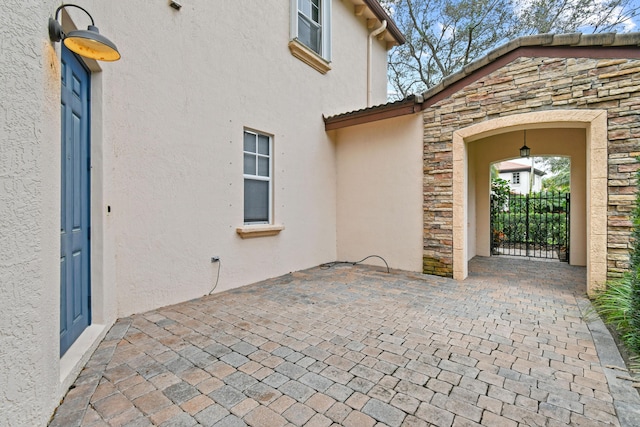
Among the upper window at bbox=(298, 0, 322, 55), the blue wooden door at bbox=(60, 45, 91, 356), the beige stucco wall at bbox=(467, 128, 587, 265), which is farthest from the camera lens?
the beige stucco wall at bbox=(467, 128, 587, 265)

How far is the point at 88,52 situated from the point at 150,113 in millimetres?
1599

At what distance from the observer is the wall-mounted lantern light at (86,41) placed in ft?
6.94

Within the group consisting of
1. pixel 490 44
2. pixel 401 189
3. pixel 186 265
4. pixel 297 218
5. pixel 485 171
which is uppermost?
pixel 490 44

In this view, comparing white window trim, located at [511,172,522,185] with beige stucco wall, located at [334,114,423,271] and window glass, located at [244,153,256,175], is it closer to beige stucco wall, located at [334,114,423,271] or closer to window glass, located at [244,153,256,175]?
beige stucco wall, located at [334,114,423,271]

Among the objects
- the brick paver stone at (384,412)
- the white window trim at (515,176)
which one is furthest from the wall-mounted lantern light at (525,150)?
the white window trim at (515,176)

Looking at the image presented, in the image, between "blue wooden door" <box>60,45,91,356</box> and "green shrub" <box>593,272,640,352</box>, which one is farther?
"green shrub" <box>593,272,640,352</box>

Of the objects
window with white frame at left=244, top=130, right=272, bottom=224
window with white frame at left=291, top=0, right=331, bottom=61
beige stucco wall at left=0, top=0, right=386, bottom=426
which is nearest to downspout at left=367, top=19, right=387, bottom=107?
beige stucco wall at left=0, top=0, right=386, bottom=426

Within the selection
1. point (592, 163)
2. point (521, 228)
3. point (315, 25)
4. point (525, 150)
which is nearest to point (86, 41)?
point (315, 25)

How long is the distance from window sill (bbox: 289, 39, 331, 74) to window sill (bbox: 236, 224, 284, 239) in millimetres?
3805

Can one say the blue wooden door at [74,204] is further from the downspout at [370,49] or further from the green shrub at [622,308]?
the downspout at [370,49]

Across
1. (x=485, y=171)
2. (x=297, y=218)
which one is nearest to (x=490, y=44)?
(x=485, y=171)

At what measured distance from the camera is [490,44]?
11.9m

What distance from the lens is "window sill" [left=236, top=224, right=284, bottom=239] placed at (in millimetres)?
5304

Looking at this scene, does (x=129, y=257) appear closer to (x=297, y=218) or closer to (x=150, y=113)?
(x=150, y=113)
